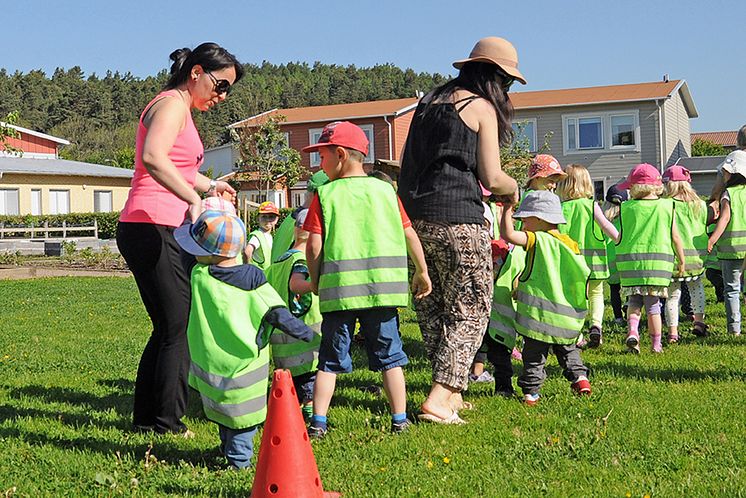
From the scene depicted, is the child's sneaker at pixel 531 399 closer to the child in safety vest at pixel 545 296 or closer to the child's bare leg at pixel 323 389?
the child in safety vest at pixel 545 296

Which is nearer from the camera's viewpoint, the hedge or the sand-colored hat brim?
the sand-colored hat brim

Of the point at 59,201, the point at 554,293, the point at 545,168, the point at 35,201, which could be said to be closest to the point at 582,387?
the point at 554,293

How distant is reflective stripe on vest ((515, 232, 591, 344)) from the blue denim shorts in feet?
4.55

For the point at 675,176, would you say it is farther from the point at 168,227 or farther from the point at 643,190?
the point at 168,227

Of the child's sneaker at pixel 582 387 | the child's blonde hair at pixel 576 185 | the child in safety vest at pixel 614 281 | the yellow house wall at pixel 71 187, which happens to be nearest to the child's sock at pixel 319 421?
the child's sneaker at pixel 582 387

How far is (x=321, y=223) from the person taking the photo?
16.5 ft

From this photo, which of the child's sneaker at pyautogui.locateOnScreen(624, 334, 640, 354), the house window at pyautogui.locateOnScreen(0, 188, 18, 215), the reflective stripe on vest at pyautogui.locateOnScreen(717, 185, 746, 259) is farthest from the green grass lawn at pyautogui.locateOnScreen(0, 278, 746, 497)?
the house window at pyautogui.locateOnScreen(0, 188, 18, 215)

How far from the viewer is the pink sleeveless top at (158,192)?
5.13 meters

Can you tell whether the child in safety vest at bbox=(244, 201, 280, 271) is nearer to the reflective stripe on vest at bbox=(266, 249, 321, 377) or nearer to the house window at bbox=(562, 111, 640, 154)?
the reflective stripe on vest at bbox=(266, 249, 321, 377)

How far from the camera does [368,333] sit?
5.12 meters

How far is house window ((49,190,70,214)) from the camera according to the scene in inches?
1756

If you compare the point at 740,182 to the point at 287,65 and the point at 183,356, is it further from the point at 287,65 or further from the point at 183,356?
the point at 287,65

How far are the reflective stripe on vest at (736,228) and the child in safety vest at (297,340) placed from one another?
487 centimetres

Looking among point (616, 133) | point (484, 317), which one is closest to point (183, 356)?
point (484, 317)
